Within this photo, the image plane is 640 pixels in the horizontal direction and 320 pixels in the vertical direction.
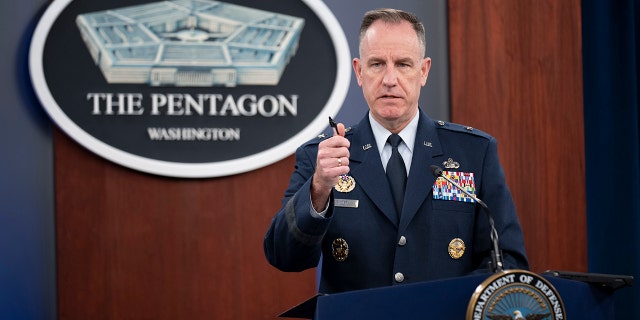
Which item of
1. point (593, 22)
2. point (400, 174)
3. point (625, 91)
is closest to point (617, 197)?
point (625, 91)

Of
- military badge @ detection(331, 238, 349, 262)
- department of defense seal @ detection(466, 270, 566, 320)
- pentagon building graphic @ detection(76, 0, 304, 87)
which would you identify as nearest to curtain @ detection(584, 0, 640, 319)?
pentagon building graphic @ detection(76, 0, 304, 87)

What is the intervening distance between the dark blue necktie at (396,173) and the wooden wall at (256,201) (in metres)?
1.16

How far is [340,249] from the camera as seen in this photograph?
60.0 inches

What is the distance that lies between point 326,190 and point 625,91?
224 centimetres

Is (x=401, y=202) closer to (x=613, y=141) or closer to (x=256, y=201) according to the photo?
(x=256, y=201)

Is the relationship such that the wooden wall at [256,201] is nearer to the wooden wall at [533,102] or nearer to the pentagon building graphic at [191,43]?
the wooden wall at [533,102]

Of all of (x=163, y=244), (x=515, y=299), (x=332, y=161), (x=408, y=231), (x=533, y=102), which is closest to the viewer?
(x=515, y=299)

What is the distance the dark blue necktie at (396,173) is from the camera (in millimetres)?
1540

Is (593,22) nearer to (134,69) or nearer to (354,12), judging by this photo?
(354,12)

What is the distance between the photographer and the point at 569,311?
121 centimetres

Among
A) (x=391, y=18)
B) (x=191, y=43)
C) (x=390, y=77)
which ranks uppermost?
(x=191, y=43)

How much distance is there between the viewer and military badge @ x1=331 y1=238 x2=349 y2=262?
1.52m

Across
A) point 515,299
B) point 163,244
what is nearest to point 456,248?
point 515,299

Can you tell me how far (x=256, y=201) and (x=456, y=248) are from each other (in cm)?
129
